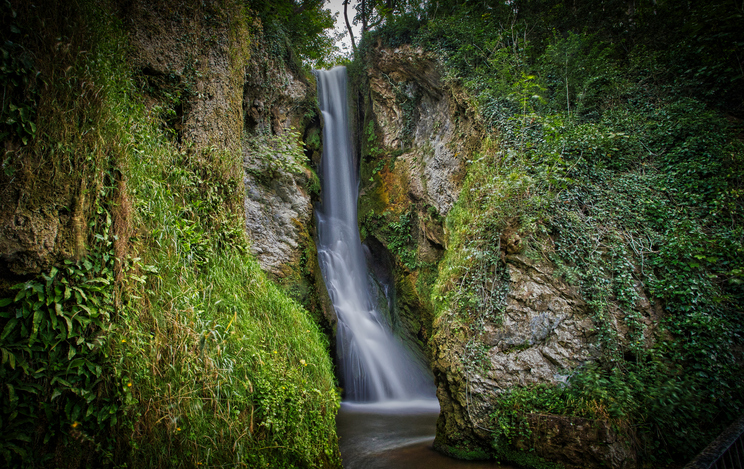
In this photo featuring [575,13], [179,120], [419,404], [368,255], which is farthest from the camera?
[368,255]

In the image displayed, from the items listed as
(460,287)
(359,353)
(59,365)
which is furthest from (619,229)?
(59,365)

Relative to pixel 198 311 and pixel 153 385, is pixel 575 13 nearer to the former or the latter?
pixel 198 311

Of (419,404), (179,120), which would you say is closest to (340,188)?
(179,120)

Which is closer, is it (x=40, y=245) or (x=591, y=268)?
(x=40, y=245)

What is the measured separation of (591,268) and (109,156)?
22.4 feet

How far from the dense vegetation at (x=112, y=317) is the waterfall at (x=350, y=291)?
3.92m

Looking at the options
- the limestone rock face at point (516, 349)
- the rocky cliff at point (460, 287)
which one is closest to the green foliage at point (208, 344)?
the limestone rock face at point (516, 349)

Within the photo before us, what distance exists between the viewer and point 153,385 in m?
3.29

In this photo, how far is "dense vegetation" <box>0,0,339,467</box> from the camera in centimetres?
274

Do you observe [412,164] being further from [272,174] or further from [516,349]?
[516,349]

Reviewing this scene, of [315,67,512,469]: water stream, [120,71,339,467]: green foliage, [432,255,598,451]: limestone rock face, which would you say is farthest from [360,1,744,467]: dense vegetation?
[120,71,339,467]: green foliage

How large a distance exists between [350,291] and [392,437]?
177 inches

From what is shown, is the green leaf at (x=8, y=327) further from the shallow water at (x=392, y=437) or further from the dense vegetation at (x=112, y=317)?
the shallow water at (x=392, y=437)

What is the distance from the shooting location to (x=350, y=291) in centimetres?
999
